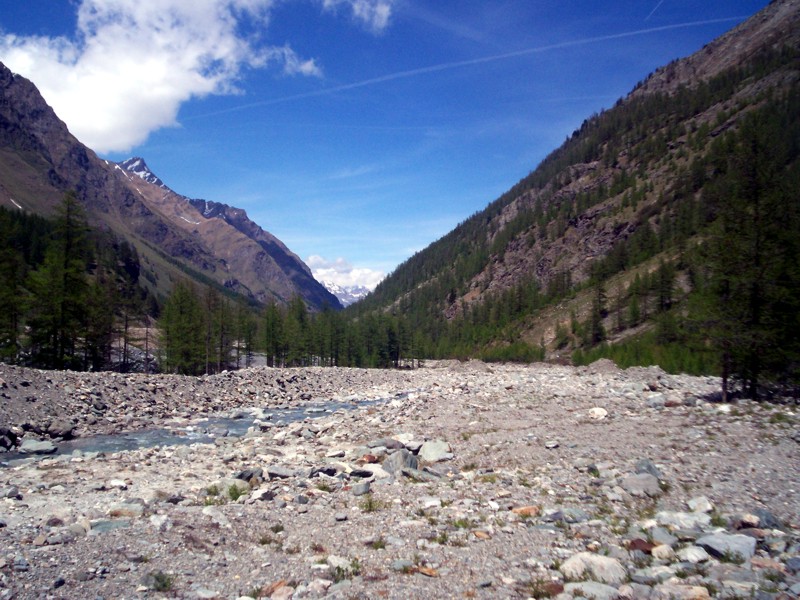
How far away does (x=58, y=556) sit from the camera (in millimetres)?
6949

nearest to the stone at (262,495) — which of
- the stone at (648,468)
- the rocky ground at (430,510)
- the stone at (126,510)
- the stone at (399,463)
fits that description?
the rocky ground at (430,510)

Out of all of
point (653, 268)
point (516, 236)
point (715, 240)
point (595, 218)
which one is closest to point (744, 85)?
point (595, 218)

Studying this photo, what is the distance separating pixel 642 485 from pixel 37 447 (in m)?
20.1

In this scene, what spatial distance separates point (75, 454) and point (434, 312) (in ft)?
514

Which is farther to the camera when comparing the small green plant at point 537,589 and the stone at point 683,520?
the stone at point 683,520

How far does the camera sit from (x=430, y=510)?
9961 mm

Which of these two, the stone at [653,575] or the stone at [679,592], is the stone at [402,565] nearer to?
the stone at [653,575]

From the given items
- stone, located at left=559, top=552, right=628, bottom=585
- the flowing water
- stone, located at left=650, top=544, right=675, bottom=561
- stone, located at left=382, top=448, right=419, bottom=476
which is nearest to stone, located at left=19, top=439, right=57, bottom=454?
the flowing water

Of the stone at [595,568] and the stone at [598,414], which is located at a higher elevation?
the stone at [598,414]

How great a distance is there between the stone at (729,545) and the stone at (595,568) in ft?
5.00

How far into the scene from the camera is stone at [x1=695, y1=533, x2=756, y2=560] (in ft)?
22.4

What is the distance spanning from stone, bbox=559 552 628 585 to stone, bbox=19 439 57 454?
18.6 m

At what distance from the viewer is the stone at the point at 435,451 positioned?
14.8m

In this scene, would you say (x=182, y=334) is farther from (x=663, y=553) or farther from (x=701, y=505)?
(x=663, y=553)
